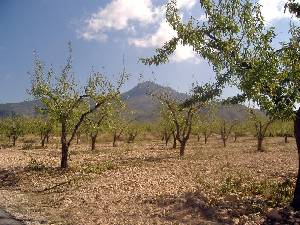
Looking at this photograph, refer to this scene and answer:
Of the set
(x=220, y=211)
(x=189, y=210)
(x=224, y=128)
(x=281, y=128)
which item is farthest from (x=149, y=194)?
(x=281, y=128)

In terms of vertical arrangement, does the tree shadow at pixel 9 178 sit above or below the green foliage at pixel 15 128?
below

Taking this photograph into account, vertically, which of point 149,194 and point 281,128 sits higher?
point 281,128

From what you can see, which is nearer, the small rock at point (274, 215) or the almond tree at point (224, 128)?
the small rock at point (274, 215)

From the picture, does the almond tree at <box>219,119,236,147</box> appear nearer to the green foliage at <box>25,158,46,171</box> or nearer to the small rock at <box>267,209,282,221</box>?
the green foliage at <box>25,158,46,171</box>

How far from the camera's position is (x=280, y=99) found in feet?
60.0

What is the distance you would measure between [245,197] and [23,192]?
13147 millimetres

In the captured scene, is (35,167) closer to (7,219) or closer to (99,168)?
(99,168)

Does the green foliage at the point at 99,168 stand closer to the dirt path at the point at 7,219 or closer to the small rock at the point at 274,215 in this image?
the dirt path at the point at 7,219

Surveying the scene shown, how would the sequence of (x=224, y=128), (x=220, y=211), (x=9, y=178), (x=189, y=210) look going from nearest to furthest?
(x=220, y=211) → (x=189, y=210) → (x=9, y=178) → (x=224, y=128)

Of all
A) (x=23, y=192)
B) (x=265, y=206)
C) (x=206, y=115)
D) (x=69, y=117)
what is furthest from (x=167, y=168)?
(x=206, y=115)

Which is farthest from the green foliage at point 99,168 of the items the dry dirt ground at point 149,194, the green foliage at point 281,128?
the green foliage at point 281,128

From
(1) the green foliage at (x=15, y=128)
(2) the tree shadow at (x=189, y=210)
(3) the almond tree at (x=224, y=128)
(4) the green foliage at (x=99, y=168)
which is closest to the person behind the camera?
(2) the tree shadow at (x=189, y=210)

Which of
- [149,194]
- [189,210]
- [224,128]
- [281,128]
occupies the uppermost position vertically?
[281,128]

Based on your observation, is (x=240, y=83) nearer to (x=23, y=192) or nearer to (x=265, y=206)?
(x=265, y=206)
